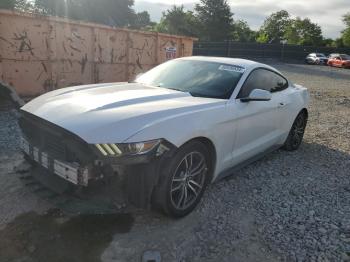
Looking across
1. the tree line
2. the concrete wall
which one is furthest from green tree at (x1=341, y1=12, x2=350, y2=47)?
the concrete wall

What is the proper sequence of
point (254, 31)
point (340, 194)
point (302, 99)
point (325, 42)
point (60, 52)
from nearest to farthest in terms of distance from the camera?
1. point (340, 194)
2. point (302, 99)
3. point (60, 52)
4. point (325, 42)
5. point (254, 31)

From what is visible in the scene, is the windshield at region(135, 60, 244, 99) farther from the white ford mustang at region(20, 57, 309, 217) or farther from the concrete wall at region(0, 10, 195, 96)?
the concrete wall at region(0, 10, 195, 96)

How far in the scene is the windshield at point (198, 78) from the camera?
4.15 meters

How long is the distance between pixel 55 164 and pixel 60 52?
241 inches

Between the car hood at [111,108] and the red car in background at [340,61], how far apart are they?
37.8 meters

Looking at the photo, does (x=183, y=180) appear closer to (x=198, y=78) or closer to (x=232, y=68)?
(x=198, y=78)

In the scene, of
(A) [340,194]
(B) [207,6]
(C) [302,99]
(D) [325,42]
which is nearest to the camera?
(A) [340,194]

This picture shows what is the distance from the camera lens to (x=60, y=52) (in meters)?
8.62

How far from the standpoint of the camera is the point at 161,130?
310 cm

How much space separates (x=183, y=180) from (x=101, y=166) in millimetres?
839

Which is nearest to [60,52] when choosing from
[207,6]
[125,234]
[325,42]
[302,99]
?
[302,99]

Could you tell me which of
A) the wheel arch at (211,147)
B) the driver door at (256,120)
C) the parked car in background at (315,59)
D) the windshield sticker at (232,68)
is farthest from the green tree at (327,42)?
the wheel arch at (211,147)

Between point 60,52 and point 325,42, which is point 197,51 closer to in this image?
point 60,52

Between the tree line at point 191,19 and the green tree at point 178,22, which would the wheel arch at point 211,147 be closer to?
the tree line at point 191,19
